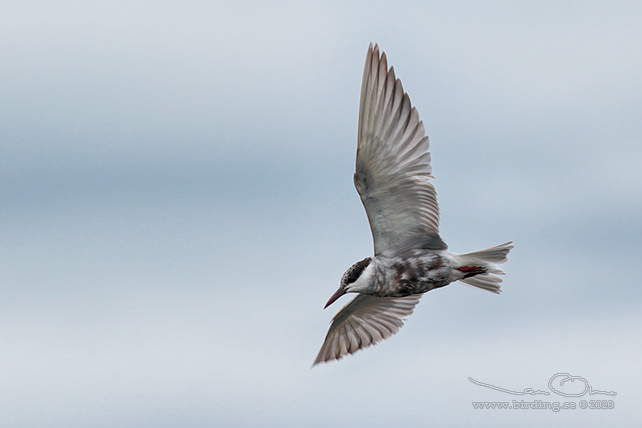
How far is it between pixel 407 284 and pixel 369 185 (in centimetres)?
216

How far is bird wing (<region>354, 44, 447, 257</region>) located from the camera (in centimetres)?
1608

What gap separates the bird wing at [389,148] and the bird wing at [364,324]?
4.05m

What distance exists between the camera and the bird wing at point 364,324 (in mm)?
20047

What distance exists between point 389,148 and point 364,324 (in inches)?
227

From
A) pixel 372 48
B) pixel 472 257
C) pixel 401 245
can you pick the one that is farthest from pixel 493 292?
pixel 372 48

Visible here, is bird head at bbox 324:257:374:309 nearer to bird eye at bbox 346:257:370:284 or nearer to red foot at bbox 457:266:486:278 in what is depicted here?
bird eye at bbox 346:257:370:284

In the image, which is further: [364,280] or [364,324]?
[364,324]

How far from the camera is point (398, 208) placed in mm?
16547

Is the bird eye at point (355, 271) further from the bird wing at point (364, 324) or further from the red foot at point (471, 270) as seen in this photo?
the bird wing at point (364, 324)

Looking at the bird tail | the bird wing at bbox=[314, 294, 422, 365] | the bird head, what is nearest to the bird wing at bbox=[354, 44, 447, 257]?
the bird head

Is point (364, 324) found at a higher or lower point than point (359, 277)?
higher

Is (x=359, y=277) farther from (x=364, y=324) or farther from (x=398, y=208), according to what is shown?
(x=364, y=324)

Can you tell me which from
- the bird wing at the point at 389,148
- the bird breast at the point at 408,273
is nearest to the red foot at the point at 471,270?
the bird breast at the point at 408,273

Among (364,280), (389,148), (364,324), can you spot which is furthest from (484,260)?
(364,324)
